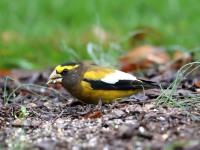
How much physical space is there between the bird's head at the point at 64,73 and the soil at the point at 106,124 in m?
0.30

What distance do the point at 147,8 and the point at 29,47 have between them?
278 centimetres

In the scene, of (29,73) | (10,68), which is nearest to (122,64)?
(29,73)

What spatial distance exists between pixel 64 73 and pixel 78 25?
20.1 feet

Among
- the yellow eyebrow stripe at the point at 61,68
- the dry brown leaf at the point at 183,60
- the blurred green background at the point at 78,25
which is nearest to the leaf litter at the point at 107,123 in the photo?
the yellow eyebrow stripe at the point at 61,68

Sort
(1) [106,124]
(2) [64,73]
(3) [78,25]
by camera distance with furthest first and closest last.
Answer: (3) [78,25] → (2) [64,73] → (1) [106,124]

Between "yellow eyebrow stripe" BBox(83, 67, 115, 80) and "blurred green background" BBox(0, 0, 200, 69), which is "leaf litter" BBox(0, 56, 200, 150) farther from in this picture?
"blurred green background" BBox(0, 0, 200, 69)

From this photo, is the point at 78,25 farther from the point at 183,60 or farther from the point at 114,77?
the point at 114,77

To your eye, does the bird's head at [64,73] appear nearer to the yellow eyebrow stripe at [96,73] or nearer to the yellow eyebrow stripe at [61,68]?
the yellow eyebrow stripe at [61,68]

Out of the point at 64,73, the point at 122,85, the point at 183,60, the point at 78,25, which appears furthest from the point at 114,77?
the point at 78,25

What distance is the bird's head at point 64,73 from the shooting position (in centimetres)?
665

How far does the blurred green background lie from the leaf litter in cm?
455

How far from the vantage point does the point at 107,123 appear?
5.50 metres

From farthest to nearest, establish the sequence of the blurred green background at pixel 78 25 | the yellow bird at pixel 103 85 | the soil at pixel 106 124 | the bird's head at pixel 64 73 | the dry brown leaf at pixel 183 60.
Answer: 1. the blurred green background at pixel 78 25
2. the dry brown leaf at pixel 183 60
3. the bird's head at pixel 64 73
4. the yellow bird at pixel 103 85
5. the soil at pixel 106 124

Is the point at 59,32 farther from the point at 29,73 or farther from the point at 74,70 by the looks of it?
the point at 74,70
